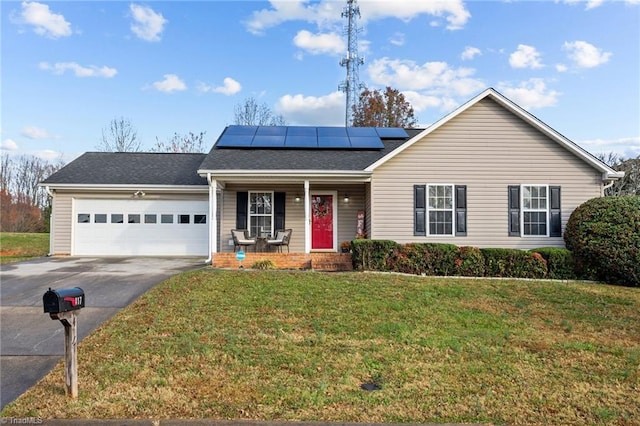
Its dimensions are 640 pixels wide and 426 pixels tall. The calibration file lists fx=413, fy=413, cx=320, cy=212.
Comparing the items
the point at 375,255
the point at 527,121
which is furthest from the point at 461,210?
the point at 375,255

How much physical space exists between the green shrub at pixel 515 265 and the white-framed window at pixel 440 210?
1837 millimetres

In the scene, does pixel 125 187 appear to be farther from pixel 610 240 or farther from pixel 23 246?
pixel 610 240

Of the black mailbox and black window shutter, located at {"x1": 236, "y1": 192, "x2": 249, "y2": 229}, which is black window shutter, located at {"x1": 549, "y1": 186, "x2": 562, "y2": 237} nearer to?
black window shutter, located at {"x1": 236, "y1": 192, "x2": 249, "y2": 229}

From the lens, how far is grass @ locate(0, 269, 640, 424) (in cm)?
380

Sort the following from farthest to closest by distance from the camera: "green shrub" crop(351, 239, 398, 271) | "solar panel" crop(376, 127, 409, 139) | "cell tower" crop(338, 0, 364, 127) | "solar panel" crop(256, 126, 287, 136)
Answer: "cell tower" crop(338, 0, 364, 127) < "solar panel" crop(376, 127, 409, 139) < "solar panel" crop(256, 126, 287, 136) < "green shrub" crop(351, 239, 398, 271)

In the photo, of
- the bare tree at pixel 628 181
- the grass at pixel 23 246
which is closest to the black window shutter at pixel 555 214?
the bare tree at pixel 628 181

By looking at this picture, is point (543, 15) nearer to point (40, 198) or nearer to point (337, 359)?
point (337, 359)

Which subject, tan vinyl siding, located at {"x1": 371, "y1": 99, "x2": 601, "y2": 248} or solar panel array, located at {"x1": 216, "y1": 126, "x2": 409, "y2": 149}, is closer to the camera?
tan vinyl siding, located at {"x1": 371, "y1": 99, "x2": 601, "y2": 248}

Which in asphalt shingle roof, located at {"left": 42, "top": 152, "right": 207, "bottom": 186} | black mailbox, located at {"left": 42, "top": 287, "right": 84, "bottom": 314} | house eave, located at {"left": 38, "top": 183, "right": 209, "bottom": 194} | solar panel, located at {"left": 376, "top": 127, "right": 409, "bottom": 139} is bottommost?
black mailbox, located at {"left": 42, "top": 287, "right": 84, "bottom": 314}

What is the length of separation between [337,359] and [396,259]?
240 inches

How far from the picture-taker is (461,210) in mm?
12477

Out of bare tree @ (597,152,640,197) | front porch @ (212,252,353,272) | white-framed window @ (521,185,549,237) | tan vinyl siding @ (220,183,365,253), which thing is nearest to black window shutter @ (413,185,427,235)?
front porch @ (212,252,353,272)

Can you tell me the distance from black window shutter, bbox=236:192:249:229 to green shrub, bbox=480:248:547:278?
7915mm

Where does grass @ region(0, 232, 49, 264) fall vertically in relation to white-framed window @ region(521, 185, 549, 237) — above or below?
below
